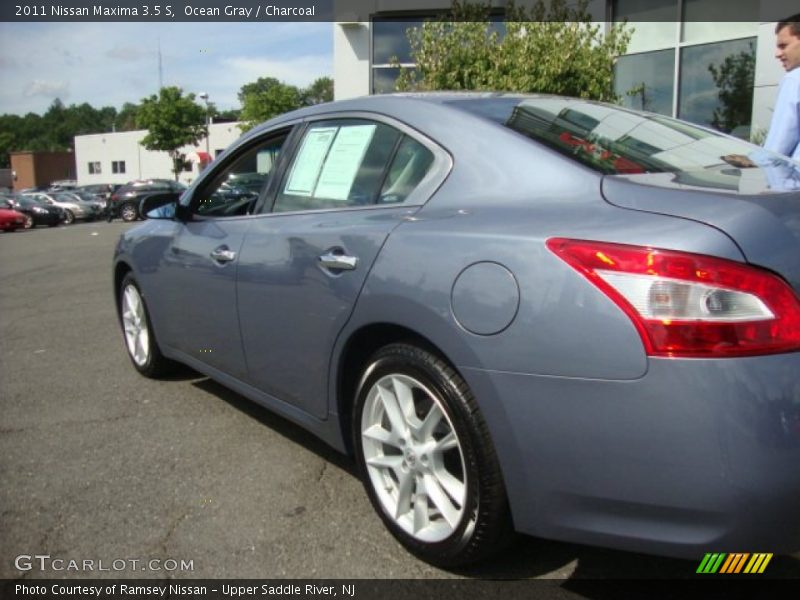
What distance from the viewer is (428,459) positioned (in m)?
2.42

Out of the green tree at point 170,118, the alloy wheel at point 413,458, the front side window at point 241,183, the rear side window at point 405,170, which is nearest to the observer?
the alloy wheel at point 413,458

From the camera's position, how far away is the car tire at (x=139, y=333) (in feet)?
15.0

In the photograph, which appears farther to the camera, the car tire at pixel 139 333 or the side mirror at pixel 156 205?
the car tire at pixel 139 333

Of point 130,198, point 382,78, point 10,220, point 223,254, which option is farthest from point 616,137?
point 130,198

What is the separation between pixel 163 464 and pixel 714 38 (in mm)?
8977

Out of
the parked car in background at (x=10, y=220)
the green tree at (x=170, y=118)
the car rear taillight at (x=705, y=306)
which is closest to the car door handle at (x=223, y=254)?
the car rear taillight at (x=705, y=306)

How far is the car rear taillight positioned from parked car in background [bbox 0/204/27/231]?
28403 mm

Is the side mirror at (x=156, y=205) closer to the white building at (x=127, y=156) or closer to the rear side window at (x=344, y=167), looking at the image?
the rear side window at (x=344, y=167)

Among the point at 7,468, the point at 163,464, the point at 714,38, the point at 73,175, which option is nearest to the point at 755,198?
the point at 163,464

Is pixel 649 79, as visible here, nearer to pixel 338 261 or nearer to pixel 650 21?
pixel 650 21

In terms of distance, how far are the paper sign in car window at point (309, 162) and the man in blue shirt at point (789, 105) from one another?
256 cm

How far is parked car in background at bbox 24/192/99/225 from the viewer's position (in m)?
33.4

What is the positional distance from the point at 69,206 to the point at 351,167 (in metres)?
34.6

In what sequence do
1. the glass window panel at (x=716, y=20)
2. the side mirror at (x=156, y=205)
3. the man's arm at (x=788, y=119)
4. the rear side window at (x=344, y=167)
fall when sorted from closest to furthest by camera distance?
the rear side window at (x=344, y=167) → the man's arm at (x=788, y=119) → the side mirror at (x=156, y=205) → the glass window panel at (x=716, y=20)
